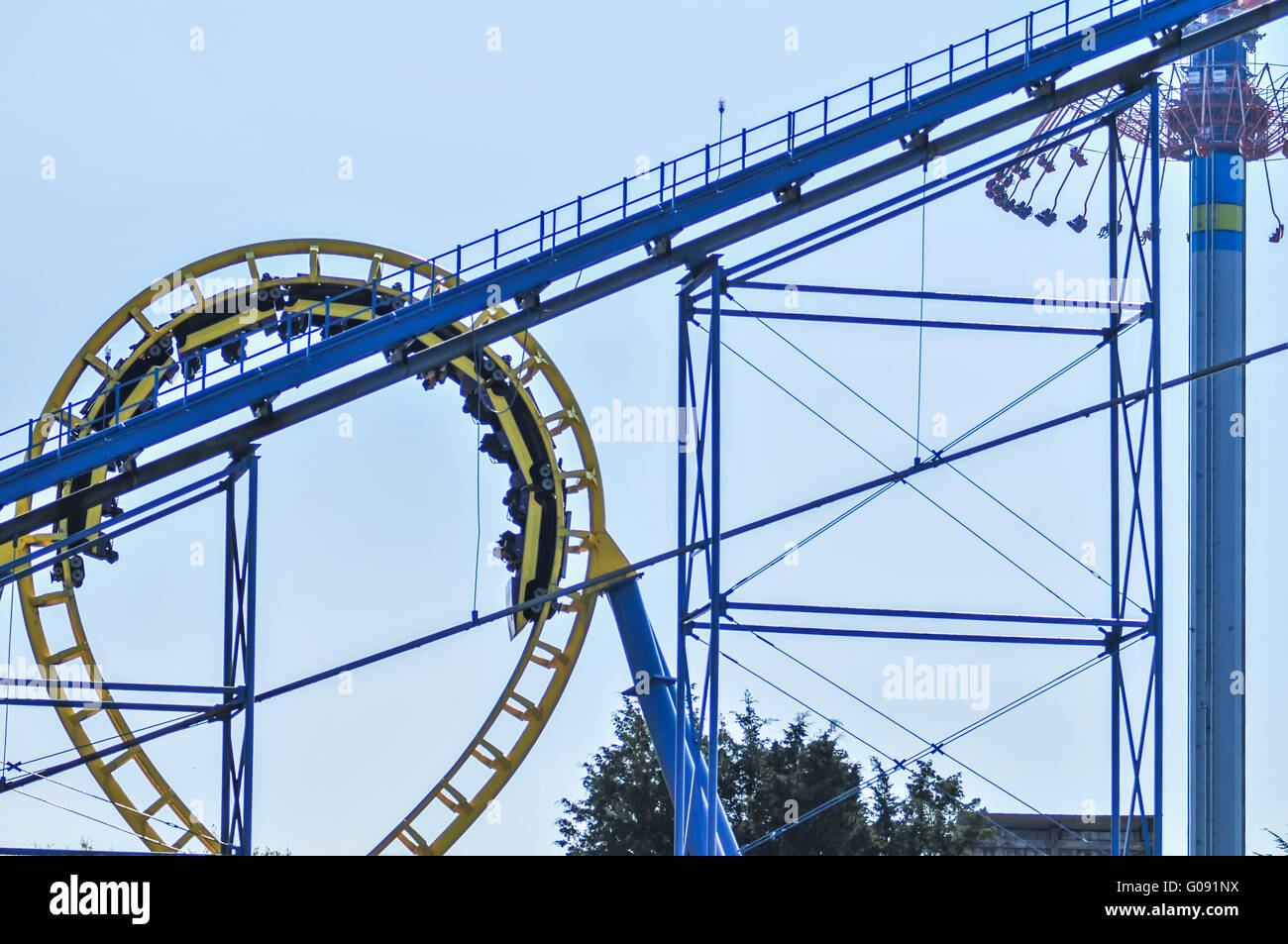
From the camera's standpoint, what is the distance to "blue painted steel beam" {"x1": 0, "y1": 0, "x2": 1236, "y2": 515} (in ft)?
64.4

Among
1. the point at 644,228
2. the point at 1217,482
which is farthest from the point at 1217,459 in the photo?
the point at 644,228

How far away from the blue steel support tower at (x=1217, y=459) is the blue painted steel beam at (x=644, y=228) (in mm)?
16657

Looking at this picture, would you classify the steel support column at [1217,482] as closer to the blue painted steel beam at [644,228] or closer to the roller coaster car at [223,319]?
the blue painted steel beam at [644,228]

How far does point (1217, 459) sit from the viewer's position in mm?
36125

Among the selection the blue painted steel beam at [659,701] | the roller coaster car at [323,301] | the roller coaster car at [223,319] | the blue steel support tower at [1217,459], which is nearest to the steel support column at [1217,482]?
the blue steel support tower at [1217,459]

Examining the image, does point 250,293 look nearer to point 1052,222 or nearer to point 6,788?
point 6,788

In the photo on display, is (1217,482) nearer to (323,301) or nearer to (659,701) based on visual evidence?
(659,701)

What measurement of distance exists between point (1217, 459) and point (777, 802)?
10271 millimetres

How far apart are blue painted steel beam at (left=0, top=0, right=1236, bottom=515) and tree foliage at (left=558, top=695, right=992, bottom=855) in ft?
64.2

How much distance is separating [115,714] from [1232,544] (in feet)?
67.5

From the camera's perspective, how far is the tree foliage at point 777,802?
125 ft
